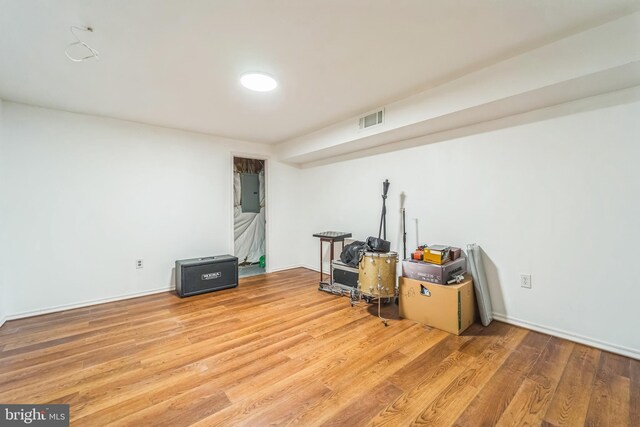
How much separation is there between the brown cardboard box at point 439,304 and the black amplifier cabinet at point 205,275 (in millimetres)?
2434

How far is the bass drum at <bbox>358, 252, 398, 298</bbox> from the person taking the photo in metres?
2.74

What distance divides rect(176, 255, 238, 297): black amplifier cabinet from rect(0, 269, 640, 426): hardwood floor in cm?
65

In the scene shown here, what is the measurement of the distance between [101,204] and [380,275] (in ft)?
11.5

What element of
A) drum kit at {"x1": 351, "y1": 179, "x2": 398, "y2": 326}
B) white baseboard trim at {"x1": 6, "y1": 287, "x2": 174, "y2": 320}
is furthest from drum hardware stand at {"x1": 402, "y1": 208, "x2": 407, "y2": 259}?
white baseboard trim at {"x1": 6, "y1": 287, "x2": 174, "y2": 320}

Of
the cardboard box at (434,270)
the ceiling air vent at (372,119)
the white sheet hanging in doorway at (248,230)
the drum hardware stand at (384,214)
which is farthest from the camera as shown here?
the white sheet hanging in doorway at (248,230)

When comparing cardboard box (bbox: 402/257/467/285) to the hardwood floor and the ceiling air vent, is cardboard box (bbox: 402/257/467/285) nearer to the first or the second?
the hardwood floor

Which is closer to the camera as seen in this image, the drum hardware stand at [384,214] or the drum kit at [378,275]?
the drum kit at [378,275]

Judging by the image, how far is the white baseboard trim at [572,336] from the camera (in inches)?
78.1

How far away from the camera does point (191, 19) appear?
1604mm

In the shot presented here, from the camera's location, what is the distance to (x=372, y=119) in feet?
10.2

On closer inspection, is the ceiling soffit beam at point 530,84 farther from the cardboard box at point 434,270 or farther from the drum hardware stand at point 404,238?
the cardboard box at point 434,270

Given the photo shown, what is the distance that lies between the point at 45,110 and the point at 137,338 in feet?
9.05

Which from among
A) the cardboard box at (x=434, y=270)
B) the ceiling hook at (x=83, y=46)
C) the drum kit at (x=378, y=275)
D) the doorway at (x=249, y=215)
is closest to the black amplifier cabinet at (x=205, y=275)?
the doorway at (x=249, y=215)

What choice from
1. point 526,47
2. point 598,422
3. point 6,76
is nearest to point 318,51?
point 526,47
